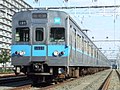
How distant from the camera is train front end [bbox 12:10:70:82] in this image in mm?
15609

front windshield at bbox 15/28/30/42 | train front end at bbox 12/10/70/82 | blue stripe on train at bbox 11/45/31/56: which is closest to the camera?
train front end at bbox 12/10/70/82

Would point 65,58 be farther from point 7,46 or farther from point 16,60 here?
point 7,46

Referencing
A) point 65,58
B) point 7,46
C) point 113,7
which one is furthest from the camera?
point 7,46

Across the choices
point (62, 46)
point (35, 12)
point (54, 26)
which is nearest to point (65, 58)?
point (62, 46)

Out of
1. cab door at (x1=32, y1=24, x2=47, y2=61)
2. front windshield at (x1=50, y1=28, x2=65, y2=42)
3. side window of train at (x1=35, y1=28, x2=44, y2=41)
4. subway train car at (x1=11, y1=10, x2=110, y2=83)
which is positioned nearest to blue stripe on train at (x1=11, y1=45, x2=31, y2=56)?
subway train car at (x1=11, y1=10, x2=110, y2=83)

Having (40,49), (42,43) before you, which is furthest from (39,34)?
(40,49)

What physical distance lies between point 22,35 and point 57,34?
164cm

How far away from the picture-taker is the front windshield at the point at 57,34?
15805 millimetres

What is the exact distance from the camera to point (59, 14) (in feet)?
53.2

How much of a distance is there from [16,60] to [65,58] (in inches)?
88.3

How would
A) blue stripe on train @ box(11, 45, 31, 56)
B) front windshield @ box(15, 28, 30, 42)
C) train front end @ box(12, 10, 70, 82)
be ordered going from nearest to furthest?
1. train front end @ box(12, 10, 70, 82)
2. blue stripe on train @ box(11, 45, 31, 56)
3. front windshield @ box(15, 28, 30, 42)

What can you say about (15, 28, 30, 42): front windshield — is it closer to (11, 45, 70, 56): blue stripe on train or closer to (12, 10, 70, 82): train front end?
(12, 10, 70, 82): train front end

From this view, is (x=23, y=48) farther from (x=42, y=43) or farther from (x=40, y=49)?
(x=42, y=43)

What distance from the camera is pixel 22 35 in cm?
1605
